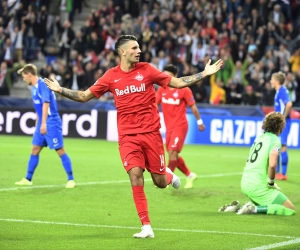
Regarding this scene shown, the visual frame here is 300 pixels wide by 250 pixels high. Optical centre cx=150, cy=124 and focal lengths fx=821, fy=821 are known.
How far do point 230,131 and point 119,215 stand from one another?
597 inches

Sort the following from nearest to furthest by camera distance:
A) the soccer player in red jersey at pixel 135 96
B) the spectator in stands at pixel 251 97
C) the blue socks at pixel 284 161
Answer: the soccer player in red jersey at pixel 135 96 < the blue socks at pixel 284 161 < the spectator in stands at pixel 251 97

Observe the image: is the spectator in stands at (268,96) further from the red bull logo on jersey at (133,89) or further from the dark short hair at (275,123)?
the red bull logo on jersey at (133,89)

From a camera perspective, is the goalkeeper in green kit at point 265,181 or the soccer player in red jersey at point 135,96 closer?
the soccer player in red jersey at point 135,96

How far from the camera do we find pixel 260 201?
11.1 meters

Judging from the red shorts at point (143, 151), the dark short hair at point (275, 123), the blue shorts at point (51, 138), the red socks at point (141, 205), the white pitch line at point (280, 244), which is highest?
the dark short hair at point (275, 123)

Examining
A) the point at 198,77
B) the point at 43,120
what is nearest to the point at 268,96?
the point at 43,120

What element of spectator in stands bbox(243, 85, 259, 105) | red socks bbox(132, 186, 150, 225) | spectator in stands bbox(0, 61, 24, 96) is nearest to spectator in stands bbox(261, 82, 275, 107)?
spectator in stands bbox(243, 85, 259, 105)

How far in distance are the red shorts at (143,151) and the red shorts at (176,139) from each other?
4836mm

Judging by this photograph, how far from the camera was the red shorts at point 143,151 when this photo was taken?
29.9 feet

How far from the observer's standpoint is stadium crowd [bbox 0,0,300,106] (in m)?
27.9

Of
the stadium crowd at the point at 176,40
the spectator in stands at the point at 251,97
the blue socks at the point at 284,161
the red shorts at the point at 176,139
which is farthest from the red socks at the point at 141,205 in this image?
the spectator in stands at the point at 251,97

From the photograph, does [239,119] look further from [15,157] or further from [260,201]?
[260,201]

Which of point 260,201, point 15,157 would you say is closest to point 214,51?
point 15,157

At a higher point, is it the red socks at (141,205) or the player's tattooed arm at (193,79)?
the player's tattooed arm at (193,79)
